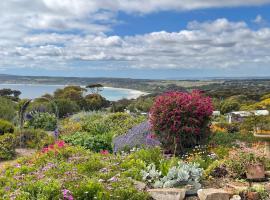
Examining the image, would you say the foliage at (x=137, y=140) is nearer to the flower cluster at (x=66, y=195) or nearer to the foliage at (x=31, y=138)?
the foliage at (x=31, y=138)

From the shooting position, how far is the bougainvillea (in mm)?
10438

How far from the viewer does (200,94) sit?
11.2 metres

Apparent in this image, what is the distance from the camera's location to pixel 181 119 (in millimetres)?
10469

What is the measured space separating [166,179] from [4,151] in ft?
27.8

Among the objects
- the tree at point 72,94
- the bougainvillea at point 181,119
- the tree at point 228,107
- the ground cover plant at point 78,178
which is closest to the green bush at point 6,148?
the ground cover plant at point 78,178

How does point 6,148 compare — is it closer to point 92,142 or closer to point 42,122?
point 92,142

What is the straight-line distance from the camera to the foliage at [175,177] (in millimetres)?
7023

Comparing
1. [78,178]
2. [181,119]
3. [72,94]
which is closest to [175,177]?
[78,178]

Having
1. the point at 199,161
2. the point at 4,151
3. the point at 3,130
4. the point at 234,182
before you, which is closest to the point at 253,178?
the point at 234,182

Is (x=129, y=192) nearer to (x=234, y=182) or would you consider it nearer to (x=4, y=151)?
(x=234, y=182)

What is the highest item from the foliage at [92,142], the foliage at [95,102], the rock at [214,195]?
the rock at [214,195]

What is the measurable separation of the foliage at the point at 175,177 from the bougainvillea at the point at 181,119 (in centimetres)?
304

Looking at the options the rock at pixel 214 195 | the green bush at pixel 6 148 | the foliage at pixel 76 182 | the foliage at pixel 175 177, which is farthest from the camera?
the green bush at pixel 6 148

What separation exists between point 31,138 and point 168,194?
35.6 ft
